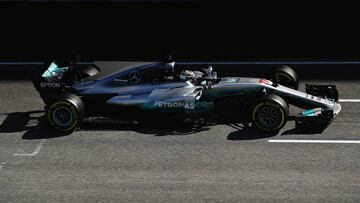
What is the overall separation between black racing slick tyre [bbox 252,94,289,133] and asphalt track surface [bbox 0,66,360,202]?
0.64 ft

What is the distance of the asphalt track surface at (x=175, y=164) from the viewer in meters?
13.8

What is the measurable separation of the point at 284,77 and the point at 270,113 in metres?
2.02

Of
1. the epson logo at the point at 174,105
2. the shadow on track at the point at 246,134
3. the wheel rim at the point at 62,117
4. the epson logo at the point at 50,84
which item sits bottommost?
the shadow on track at the point at 246,134

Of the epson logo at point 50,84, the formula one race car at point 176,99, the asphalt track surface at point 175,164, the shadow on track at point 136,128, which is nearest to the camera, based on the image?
the asphalt track surface at point 175,164

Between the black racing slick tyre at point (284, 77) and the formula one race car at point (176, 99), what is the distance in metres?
0.74

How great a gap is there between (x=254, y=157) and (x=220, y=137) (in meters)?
1.20

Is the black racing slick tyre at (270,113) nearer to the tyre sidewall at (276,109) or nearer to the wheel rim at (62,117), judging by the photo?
the tyre sidewall at (276,109)
